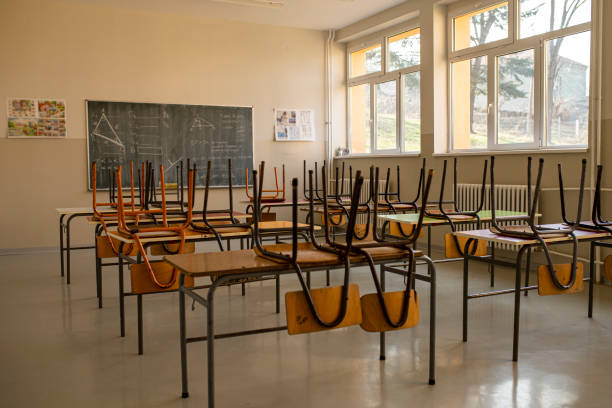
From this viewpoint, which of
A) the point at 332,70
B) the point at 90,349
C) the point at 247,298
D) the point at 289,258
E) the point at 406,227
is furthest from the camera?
the point at 332,70

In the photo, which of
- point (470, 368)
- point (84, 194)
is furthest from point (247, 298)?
point (84, 194)

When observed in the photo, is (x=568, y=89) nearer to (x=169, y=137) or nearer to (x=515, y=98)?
(x=515, y=98)

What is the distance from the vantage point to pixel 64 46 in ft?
21.5

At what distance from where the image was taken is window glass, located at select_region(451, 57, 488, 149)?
19.7 ft

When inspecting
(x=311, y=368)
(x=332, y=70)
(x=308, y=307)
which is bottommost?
(x=311, y=368)

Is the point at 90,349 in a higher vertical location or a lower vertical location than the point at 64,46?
lower

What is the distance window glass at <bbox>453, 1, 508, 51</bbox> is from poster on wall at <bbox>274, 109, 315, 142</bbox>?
2505mm

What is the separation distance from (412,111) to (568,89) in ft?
7.44

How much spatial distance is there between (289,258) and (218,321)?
5.53 feet

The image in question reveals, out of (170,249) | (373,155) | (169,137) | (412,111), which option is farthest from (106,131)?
(412,111)

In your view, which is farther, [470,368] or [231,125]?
[231,125]

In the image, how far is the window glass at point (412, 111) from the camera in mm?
6922

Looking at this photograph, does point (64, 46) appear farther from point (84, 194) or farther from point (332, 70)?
point (332, 70)

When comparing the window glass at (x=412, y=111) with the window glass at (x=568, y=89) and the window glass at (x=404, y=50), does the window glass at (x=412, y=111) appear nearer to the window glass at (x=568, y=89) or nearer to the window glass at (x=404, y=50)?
the window glass at (x=404, y=50)
